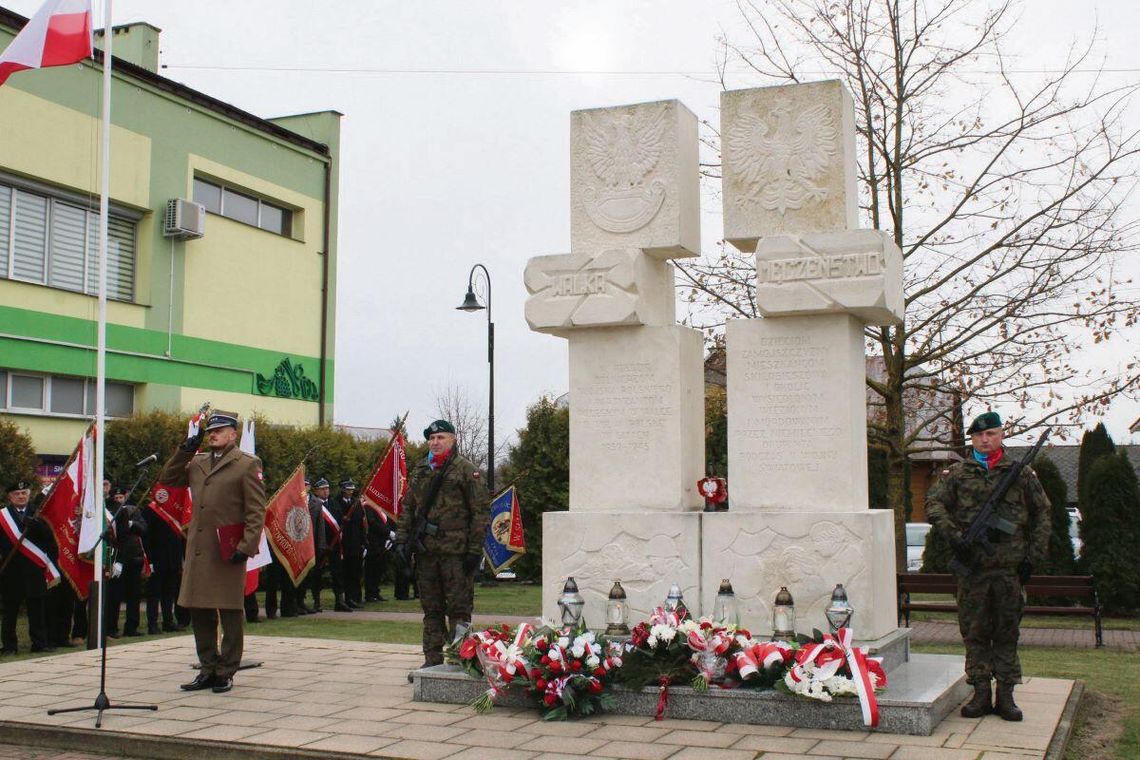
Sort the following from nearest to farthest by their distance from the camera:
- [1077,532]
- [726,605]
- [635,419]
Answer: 1. [726,605]
2. [635,419]
3. [1077,532]

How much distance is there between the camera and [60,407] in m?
18.1

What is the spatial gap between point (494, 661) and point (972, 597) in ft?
9.73

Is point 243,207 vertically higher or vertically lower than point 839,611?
higher

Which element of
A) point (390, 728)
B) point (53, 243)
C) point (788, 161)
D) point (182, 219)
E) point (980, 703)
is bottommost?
point (390, 728)

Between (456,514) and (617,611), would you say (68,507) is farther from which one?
(617,611)

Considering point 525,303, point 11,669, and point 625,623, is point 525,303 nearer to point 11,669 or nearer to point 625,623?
point 625,623

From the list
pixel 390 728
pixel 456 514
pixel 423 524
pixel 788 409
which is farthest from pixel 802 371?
pixel 390 728

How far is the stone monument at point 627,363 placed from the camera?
7.96 m

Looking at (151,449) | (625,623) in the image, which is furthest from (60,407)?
(625,623)

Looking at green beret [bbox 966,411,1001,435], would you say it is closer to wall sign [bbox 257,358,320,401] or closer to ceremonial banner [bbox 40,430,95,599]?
ceremonial banner [bbox 40,430,95,599]

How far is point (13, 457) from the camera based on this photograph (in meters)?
14.8

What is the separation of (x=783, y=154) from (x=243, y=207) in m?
16.8

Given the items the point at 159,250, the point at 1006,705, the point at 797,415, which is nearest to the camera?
the point at 1006,705

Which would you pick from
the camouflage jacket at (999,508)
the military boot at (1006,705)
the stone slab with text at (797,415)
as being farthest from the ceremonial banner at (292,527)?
the military boot at (1006,705)
